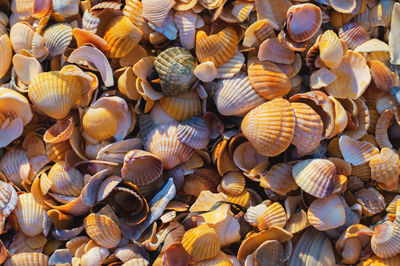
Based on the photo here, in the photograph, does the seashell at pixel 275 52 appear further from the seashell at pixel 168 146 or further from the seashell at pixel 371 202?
the seashell at pixel 371 202

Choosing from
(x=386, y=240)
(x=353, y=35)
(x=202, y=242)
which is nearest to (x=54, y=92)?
(x=202, y=242)

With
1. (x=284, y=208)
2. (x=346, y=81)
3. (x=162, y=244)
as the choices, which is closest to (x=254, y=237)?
Result: (x=284, y=208)

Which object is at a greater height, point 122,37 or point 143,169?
point 122,37

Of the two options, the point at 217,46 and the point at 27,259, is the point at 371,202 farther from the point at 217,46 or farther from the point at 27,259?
the point at 27,259

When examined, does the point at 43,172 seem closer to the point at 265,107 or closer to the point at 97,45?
the point at 97,45

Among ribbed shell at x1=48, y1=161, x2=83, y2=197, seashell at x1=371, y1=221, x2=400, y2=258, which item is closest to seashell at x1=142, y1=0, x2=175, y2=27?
ribbed shell at x1=48, y1=161, x2=83, y2=197

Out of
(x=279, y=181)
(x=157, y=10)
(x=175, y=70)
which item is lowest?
(x=279, y=181)
